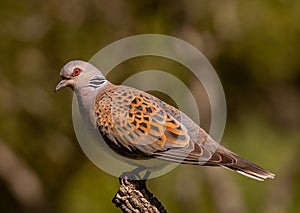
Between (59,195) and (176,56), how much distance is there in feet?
10.0

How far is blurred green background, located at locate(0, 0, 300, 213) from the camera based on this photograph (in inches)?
422

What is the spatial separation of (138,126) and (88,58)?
16.5 feet

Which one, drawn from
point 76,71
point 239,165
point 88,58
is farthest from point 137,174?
point 88,58

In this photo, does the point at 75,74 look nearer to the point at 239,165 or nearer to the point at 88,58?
the point at 239,165

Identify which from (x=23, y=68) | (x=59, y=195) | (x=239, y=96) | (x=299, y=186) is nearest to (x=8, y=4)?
(x=23, y=68)

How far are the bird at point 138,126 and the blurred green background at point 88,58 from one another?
4.81 metres

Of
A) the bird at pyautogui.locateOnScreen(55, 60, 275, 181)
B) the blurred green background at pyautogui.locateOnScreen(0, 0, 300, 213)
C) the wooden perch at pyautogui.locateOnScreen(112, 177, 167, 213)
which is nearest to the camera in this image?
the wooden perch at pyautogui.locateOnScreen(112, 177, 167, 213)

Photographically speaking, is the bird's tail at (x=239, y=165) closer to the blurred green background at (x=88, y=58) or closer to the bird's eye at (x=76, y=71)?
the bird's eye at (x=76, y=71)

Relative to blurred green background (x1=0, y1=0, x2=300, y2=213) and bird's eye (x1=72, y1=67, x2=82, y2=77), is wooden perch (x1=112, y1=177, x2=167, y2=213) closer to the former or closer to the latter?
bird's eye (x1=72, y1=67, x2=82, y2=77)

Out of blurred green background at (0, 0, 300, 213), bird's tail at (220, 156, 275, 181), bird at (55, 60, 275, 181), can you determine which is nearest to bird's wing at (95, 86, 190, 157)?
bird at (55, 60, 275, 181)

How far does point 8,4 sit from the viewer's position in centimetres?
1061

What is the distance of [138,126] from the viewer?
5609 mm

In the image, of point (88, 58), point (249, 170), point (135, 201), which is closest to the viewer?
point (135, 201)

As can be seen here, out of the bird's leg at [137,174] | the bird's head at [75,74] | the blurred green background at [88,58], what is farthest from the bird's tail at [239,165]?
the blurred green background at [88,58]
